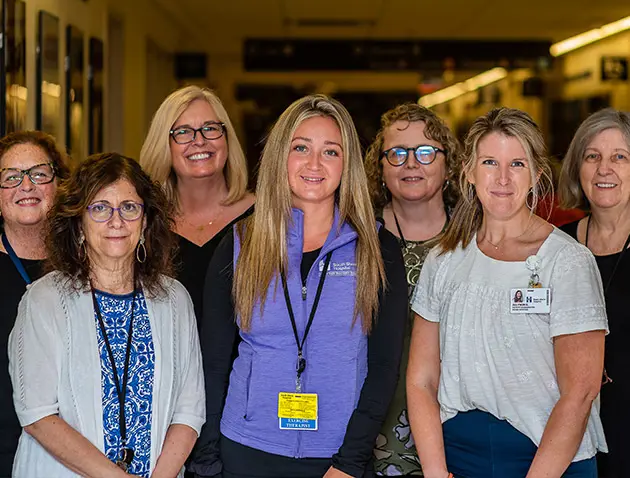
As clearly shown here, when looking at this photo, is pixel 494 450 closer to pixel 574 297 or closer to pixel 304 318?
pixel 574 297

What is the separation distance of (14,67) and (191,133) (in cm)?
220

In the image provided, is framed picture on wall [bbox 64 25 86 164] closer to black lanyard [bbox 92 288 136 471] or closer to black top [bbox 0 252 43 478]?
black top [bbox 0 252 43 478]

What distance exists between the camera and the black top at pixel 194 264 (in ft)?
10.9

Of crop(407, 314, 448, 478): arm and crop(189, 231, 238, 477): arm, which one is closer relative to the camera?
crop(407, 314, 448, 478): arm

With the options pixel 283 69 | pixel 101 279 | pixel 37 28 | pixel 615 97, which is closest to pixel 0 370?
pixel 101 279

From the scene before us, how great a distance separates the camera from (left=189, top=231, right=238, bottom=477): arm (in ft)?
9.14

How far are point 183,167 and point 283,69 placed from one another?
30.6ft

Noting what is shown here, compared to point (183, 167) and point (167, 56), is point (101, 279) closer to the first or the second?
point (183, 167)

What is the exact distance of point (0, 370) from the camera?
9.18ft

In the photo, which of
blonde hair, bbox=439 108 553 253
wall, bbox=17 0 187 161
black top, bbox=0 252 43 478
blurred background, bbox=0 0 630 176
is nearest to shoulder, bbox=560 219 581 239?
blonde hair, bbox=439 108 553 253

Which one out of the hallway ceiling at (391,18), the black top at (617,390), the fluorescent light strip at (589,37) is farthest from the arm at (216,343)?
the fluorescent light strip at (589,37)

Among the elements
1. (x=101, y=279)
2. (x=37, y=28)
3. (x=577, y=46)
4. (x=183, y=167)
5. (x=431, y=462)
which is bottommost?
(x=431, y=462)

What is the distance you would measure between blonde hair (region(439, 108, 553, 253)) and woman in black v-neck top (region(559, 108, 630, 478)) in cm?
52

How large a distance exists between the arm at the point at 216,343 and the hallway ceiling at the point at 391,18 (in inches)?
333
